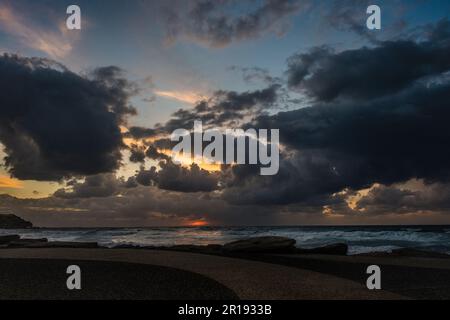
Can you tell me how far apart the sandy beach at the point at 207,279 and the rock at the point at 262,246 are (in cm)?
637

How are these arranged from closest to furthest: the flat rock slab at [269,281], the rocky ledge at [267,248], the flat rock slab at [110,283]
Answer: the flat rock slab at [269,281]
the flat rock slab at [110,283]
the rocky ledge at [267,248]

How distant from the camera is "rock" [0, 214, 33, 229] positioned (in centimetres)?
14545

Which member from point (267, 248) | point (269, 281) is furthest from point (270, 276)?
point (267, 248)

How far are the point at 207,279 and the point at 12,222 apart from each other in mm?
160024

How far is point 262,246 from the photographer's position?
81.9ft

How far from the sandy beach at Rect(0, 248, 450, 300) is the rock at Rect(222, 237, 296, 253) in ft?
20.9

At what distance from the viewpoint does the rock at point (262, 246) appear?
80.8ft

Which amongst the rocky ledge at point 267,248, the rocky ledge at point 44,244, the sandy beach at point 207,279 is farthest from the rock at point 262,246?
the rocky ledge at point 44,244

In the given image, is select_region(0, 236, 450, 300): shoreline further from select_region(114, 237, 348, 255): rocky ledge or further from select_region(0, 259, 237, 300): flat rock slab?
select_region(114, 237, 348, 255): rocky ledge

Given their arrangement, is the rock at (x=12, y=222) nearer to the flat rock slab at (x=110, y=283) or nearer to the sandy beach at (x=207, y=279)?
the sandy beach at (x=207, y=279)
